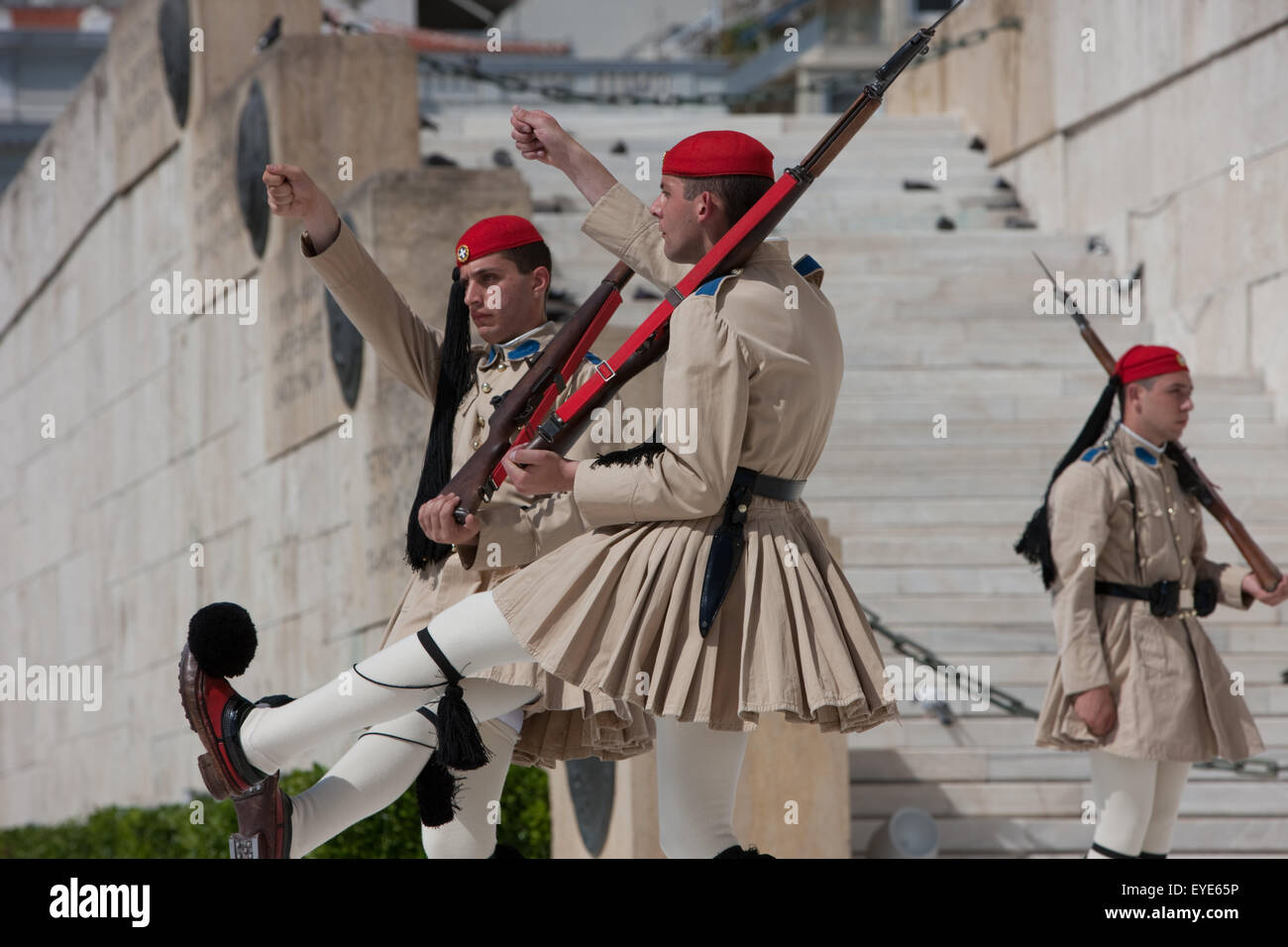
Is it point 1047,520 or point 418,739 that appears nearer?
point 418,739

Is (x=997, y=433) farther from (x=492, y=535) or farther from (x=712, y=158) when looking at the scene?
(x=712, y=158)

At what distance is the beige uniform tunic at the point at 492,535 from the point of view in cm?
447

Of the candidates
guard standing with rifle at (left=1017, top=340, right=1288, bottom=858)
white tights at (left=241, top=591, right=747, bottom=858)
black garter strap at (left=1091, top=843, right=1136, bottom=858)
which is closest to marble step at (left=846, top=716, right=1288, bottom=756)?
guard standing with rifle at (left=1017, top=340, right=1288, bottom=858)

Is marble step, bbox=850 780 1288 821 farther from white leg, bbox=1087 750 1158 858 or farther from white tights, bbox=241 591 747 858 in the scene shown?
white tights, bbox=241 591 747 858

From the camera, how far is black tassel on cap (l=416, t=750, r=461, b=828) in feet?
14.2

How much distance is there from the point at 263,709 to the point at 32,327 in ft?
45.8

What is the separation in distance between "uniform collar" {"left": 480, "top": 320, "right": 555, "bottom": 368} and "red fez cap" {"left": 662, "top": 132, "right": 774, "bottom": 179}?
31.0 inches

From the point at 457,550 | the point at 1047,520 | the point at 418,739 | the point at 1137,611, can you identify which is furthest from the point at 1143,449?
the point at 418,739

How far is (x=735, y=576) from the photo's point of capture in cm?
387

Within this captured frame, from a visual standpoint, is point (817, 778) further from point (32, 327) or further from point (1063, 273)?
point (32, 327)

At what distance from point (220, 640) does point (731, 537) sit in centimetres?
119

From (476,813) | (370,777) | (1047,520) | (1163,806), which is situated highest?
(1047,520)

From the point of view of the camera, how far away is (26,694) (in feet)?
56.6

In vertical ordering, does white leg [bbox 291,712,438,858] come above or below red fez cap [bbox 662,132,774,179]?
below
